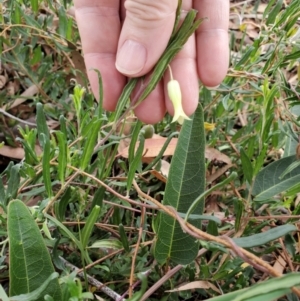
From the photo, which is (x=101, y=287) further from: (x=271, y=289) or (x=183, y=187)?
(x=271, y=289)

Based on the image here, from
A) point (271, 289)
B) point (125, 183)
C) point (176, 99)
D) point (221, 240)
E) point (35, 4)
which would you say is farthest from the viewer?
point (35, 4)

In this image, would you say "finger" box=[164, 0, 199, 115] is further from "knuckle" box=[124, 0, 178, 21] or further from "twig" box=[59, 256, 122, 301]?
"twig" box=[59, 256, 122, 301]

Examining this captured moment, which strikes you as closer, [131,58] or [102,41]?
[131,58]

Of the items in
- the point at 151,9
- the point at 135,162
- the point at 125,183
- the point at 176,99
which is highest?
the point at 151,9

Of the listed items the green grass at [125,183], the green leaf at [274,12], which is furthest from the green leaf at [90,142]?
the green leaf at [274,12]

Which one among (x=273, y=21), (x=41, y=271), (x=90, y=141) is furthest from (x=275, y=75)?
(x=41, y=271)

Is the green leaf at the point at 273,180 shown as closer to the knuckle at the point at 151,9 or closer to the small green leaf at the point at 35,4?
the knuckle at the point at 151,9

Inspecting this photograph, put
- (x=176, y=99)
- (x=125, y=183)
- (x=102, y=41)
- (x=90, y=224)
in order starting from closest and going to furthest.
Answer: (x=90, y=224)
(x=176, y=99)
(x=125, y=183)
(x=102, y=41)

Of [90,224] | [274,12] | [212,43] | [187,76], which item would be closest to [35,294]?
[90,224]
